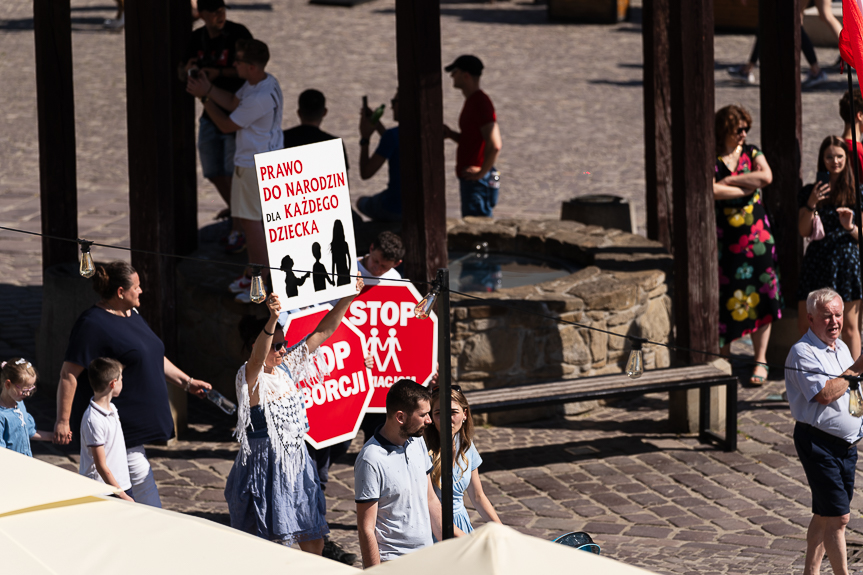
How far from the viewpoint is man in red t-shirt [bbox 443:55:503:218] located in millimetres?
9727

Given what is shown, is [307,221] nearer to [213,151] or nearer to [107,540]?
[107,540]

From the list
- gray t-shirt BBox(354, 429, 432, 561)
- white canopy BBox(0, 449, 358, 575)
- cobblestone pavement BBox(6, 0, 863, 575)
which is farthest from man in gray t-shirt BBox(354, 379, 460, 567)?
cobblestone pavement BBox(6, 0, 863, 575)

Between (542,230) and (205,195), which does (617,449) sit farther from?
(205,195)

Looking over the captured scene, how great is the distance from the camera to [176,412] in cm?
763

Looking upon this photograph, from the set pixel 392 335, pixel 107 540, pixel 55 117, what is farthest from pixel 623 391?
pixel 107 540

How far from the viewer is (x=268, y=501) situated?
5359 millimetres

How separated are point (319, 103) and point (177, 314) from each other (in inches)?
67.0

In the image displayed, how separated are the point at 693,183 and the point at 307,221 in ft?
9.65

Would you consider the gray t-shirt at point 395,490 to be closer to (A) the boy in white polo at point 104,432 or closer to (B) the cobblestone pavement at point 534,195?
(A) the boy in white polo at point 104,432

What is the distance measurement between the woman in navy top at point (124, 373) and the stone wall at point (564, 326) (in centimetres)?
236

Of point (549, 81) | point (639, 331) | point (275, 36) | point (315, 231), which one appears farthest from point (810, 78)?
point (315, 231)

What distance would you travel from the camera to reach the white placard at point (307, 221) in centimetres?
552

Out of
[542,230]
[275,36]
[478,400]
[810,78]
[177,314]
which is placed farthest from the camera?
[275,36]

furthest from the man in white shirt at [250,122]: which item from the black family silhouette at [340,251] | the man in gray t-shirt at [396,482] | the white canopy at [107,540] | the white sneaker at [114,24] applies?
the white sneaker at [114,24]
